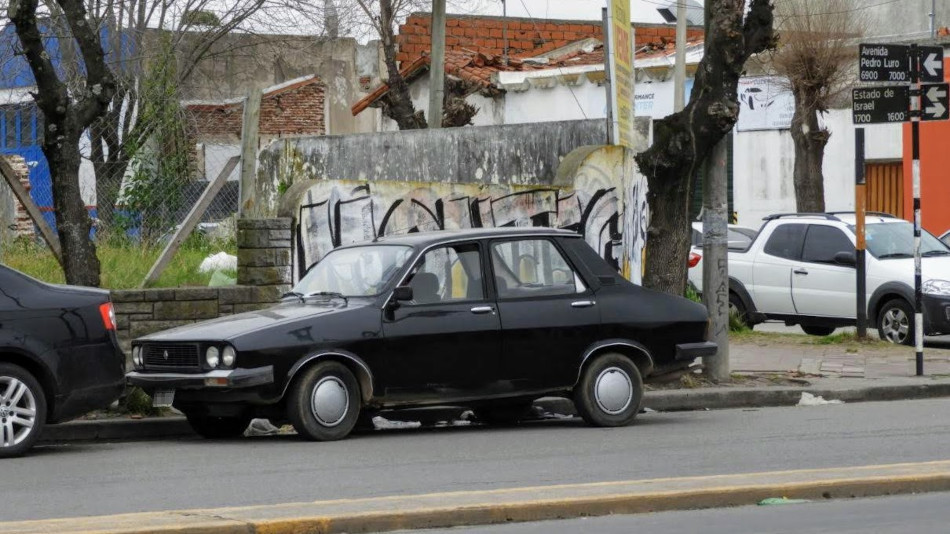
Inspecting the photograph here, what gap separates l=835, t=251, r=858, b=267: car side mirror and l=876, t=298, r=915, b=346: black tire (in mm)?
700

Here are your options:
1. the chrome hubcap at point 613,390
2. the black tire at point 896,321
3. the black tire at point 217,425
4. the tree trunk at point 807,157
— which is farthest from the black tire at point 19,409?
the tree trunk at point 807,157

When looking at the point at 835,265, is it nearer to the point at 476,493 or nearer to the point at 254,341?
the point at 254,341

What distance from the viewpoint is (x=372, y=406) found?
36.8ft

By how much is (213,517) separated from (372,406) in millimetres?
3884

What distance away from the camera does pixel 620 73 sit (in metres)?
17.8

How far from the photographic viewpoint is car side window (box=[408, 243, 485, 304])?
1138cm

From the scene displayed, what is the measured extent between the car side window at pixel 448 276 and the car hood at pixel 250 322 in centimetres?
48

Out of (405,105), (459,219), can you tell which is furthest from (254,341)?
(405,105)

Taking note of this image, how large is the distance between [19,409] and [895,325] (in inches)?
479

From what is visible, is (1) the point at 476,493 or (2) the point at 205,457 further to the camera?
(2) the point at 205,457

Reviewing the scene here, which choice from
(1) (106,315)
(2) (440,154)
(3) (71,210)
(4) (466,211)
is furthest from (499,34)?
(1) (106,315)

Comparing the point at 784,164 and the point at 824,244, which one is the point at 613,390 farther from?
the point at 784,164

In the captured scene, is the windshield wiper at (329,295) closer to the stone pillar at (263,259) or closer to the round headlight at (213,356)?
the round headlight at (213,356)

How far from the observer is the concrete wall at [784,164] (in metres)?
35.1
